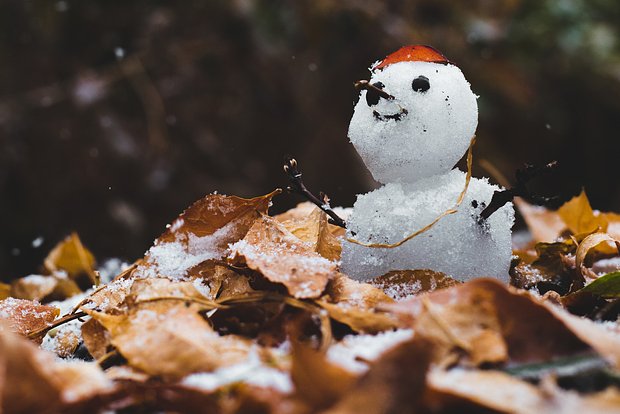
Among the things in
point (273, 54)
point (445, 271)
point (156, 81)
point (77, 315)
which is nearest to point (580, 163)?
point (273, 54)

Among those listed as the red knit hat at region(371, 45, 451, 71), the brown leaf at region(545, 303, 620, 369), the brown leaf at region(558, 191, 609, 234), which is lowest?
the brown leaf at region(558, 191, 609, 234)

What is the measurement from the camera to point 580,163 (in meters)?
2.30

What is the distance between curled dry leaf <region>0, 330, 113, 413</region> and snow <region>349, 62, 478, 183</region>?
1.06 ft

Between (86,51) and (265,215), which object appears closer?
(265,215)

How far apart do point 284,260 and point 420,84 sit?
199 millimetres

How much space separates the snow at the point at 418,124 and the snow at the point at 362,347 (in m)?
0.18

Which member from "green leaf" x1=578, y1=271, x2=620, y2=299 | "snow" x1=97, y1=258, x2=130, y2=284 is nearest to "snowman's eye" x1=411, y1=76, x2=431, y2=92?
"green leaf" x1=578, y1=271, x2=620, y2=299

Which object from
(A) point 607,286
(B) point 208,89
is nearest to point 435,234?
(A) point 607,286

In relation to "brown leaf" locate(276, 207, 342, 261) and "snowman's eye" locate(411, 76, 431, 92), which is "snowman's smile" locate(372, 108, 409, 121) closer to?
"snowman's eye" locate(411, 76, 431, 92)

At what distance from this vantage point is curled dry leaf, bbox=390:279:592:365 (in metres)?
0.39

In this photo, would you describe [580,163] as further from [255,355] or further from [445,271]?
[255,355]

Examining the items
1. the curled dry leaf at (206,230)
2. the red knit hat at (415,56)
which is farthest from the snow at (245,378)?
the red knit hat at (415,56)

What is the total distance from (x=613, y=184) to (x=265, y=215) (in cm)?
205

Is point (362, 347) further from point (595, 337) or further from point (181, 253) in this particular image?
point (181, 253)
